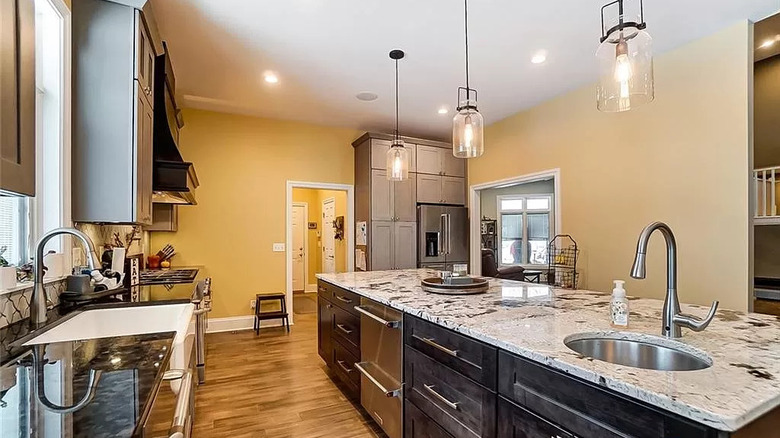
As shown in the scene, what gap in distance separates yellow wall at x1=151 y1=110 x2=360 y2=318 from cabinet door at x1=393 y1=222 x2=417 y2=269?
1.47 m

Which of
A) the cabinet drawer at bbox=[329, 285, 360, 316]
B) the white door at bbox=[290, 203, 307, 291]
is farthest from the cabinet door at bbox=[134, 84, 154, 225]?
the white door at bbox=[290, 203, 307, 291]

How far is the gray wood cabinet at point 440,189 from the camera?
5.80 meters

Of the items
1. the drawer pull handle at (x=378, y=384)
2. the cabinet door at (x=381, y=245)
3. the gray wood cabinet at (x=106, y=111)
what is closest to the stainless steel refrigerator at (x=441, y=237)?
the cabinet door at (x=381, y=245)

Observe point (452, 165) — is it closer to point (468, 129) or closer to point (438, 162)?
point (438, 162)

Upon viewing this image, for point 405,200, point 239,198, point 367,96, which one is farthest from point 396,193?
point 239,198

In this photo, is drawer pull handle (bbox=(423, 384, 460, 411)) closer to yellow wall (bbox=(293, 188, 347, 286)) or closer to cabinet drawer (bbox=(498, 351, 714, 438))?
cabinet drawer (bbox=(498, 351, 714, 438))

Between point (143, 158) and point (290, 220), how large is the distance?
3.12 metres

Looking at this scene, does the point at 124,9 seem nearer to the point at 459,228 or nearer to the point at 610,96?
the point at 610,96

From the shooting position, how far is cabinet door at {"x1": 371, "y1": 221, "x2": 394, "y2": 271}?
5.38 m

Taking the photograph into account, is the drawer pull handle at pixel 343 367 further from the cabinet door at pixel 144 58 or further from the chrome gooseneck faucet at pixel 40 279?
the cabinet door at pixel 144 58

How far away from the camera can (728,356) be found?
115 centimetres

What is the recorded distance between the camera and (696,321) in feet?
4.10


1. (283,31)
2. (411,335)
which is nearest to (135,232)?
(283,31)

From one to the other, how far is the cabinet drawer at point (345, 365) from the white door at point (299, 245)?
543 centimetres
